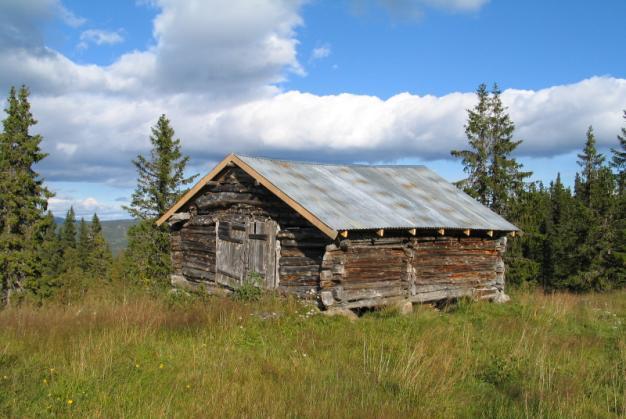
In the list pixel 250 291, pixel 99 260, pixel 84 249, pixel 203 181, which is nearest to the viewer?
pixel 250 291

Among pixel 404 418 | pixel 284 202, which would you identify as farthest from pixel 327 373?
pixel 284 202

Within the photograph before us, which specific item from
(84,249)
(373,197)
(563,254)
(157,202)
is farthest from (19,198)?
(84,249)

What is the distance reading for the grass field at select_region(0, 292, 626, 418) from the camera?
5.59m

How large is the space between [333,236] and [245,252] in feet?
13.0

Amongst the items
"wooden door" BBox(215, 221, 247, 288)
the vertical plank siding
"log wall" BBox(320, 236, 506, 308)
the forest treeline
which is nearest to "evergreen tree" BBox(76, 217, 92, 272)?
the forest treeline

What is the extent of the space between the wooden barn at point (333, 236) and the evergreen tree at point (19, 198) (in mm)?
14467

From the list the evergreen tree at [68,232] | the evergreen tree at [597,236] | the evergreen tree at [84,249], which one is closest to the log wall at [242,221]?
the evergreen tree at [597,236]

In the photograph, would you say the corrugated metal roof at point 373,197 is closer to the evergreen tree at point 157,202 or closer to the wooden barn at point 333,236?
the wooden barn at point 333,236

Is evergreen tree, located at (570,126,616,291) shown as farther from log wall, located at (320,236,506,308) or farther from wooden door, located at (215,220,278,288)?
wooden door, located at (215,220,278,288)

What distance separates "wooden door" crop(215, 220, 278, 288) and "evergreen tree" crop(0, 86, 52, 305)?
1713cm

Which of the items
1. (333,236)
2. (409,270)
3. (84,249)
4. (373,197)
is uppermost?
(373,197)

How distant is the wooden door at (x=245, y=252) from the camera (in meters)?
13.7

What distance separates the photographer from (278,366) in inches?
276

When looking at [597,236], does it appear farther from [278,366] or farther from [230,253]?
[278,366]
